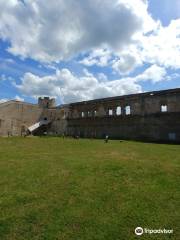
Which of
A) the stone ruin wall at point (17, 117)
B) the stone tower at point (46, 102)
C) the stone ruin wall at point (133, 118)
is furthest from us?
the stone tower at point (46, 102)

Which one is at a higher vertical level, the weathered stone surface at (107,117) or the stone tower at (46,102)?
the stone tower at (46,102)

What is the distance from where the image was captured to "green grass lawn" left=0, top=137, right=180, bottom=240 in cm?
621

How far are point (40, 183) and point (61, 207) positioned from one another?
2.10 meters

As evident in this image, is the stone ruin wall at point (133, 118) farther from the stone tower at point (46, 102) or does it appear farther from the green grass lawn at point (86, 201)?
the green grass lawn at point (86, 201)

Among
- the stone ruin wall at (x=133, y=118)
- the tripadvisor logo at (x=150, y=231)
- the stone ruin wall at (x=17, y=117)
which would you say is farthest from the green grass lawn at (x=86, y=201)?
the stone ruin wall at (x=17, y=117)

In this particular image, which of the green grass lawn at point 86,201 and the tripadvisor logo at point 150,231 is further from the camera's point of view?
the green grass lawn at point 86,201

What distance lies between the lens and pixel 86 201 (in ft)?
25.2

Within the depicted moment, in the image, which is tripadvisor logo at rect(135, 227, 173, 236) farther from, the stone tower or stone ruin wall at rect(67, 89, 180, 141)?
the stone tower

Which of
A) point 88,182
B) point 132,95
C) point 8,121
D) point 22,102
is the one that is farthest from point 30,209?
point 22,102

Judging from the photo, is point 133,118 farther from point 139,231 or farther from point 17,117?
point 139,231

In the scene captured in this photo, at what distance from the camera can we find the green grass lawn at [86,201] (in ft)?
20.4

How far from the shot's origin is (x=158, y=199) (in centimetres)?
781

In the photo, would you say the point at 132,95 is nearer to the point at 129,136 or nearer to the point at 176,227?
the point at 129,136

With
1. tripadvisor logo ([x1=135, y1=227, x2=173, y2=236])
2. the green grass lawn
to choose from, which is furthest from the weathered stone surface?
tripadvisor logo ([x1=135, y1=227, x2=173, y2=236])
